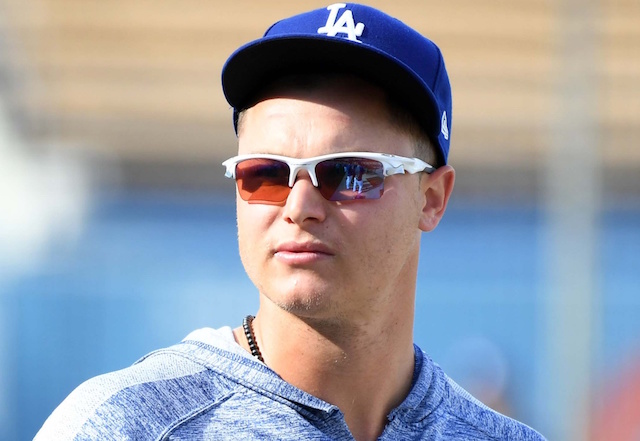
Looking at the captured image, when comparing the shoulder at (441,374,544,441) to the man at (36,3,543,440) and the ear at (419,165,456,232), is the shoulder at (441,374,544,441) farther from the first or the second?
the ear at (419,165,456,232)

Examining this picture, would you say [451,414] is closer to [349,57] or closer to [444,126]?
[444,126]

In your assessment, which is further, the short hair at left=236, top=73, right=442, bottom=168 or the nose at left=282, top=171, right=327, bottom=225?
the short hair at left=236, top=73, right=442, bottom=168

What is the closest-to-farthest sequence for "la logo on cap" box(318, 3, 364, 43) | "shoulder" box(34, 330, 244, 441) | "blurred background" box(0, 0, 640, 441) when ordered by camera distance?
"shoulder" box(34, 330, 244, 441), "la logo on cap" box(318, 3, 364, 43), "blurred background" box(0, 0, 640, 441)

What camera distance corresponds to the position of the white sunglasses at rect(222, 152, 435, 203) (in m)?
1.90

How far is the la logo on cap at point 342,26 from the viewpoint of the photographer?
1.97m

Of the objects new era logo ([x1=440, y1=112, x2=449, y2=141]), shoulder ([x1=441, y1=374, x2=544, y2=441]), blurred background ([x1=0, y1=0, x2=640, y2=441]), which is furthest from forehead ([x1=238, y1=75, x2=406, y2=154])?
blurred background ([x1=0, y1=0, x2=640, y2=441])

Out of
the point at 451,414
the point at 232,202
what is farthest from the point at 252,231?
the point at 232,202

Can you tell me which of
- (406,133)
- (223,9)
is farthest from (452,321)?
(406,133)

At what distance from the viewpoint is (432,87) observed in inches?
81.2

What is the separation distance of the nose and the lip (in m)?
0.04

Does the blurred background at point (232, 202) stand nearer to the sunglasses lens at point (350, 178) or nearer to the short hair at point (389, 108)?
the short hair at point (389, 108)

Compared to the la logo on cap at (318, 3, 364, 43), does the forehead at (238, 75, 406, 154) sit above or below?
below

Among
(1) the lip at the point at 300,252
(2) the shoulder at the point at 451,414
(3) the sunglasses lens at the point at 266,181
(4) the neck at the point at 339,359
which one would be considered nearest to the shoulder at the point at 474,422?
(2) the shoulder at the point at 451,414

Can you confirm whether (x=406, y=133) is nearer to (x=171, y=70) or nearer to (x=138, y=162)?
→ (x=138, y=162)
